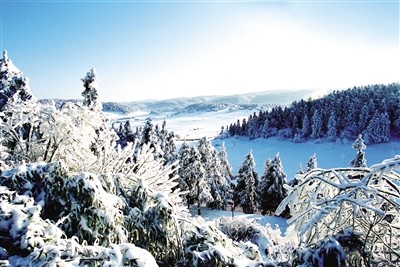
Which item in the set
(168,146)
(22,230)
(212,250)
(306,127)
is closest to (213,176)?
(168,146)

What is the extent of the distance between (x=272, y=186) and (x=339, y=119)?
61130 millimetres

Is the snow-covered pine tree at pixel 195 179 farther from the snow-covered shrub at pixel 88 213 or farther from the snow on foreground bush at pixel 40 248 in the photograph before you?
the snow on foreground bush at pixel 40 248

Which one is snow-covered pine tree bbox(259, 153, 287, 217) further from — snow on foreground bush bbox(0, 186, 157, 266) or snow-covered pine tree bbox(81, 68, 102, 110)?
snow on foreground bush bbox(0, 186, 157, 266)

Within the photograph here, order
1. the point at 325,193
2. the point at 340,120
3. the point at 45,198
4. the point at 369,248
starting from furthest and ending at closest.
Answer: the point at 340,120 < the point at 45,198 < the point at 325,193 < the point at 369,248

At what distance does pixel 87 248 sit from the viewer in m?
2.97

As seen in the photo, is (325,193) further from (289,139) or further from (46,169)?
(289,139)

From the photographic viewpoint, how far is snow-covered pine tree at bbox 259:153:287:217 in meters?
39.9

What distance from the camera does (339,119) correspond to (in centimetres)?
9162

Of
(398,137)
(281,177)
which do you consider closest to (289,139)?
(398,137)

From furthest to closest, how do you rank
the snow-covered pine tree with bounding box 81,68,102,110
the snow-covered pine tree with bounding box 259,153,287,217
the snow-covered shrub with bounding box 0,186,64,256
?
the snow-covered pine tree with bounding box 259,153,287,217 < the snow-covered pine tree with bounding box 81,68,102,110 < the snow-covered shrub with bounding box 0,186,64,256

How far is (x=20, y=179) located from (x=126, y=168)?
6.91 ft

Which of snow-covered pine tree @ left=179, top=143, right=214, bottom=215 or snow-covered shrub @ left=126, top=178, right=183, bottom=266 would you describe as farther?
snow-covered pine tree @ left=179, top=143, right=214, bottom=215

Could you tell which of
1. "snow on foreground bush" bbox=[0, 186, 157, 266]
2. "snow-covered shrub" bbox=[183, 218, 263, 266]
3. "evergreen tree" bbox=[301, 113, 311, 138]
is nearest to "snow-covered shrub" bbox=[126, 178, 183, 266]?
"snow-covered shrub" bbox=[183, 218, 263, 266]

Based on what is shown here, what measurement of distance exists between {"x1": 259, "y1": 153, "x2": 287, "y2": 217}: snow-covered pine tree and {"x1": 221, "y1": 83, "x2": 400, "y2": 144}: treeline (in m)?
55.8
